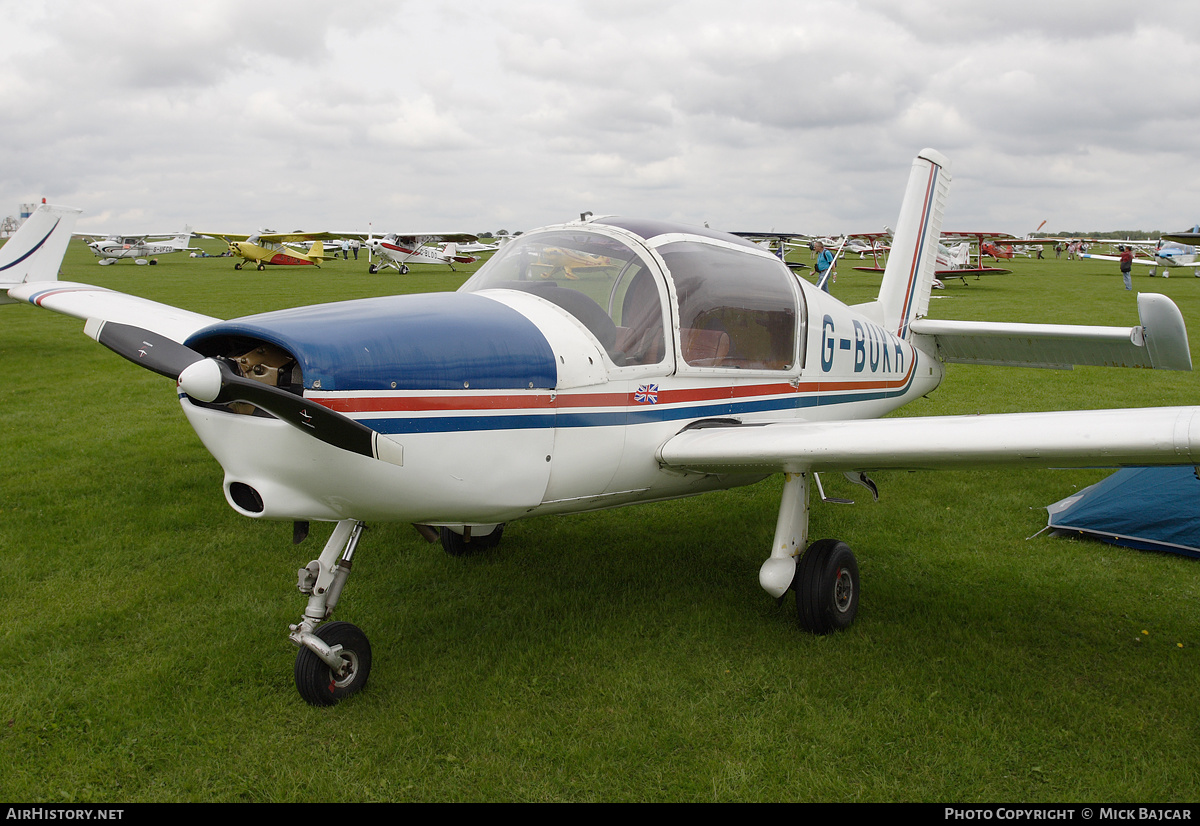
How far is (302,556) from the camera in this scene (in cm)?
514

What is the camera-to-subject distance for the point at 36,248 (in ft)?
41.5

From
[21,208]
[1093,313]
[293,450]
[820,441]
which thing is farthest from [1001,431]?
[21,208]

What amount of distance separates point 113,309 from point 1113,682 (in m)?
6.81

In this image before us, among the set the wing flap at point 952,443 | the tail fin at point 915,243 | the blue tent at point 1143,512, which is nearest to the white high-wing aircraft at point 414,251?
the tail fin at point 915,243

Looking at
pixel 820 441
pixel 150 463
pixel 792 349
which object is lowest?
pixel 150 463

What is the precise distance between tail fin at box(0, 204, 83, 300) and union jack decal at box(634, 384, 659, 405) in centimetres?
1258

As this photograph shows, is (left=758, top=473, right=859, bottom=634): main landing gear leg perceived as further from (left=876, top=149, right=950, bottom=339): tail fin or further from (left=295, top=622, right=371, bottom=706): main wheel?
(left=876, top=149, right=950, bottom=339): tail fin

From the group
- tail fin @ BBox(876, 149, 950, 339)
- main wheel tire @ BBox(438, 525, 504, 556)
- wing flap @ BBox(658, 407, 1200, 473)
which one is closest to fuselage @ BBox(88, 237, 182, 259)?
main wheel tire @ BBox(438, 525, 504, 556)

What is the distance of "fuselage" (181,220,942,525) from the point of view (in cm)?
298

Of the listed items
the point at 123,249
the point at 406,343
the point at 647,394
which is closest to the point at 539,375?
the point at 406,343

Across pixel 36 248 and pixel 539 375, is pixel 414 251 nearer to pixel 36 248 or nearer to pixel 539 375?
pixel 36 248

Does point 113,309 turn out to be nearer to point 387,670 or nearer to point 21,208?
point 387,670

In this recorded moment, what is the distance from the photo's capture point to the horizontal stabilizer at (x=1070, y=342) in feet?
14.8

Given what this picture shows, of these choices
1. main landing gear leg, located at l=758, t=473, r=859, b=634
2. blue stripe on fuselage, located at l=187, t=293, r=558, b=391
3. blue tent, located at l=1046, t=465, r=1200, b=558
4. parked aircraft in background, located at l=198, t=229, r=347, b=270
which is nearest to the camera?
blue stripe on fuselage, located at l=187, t=293, r=558, b=391
